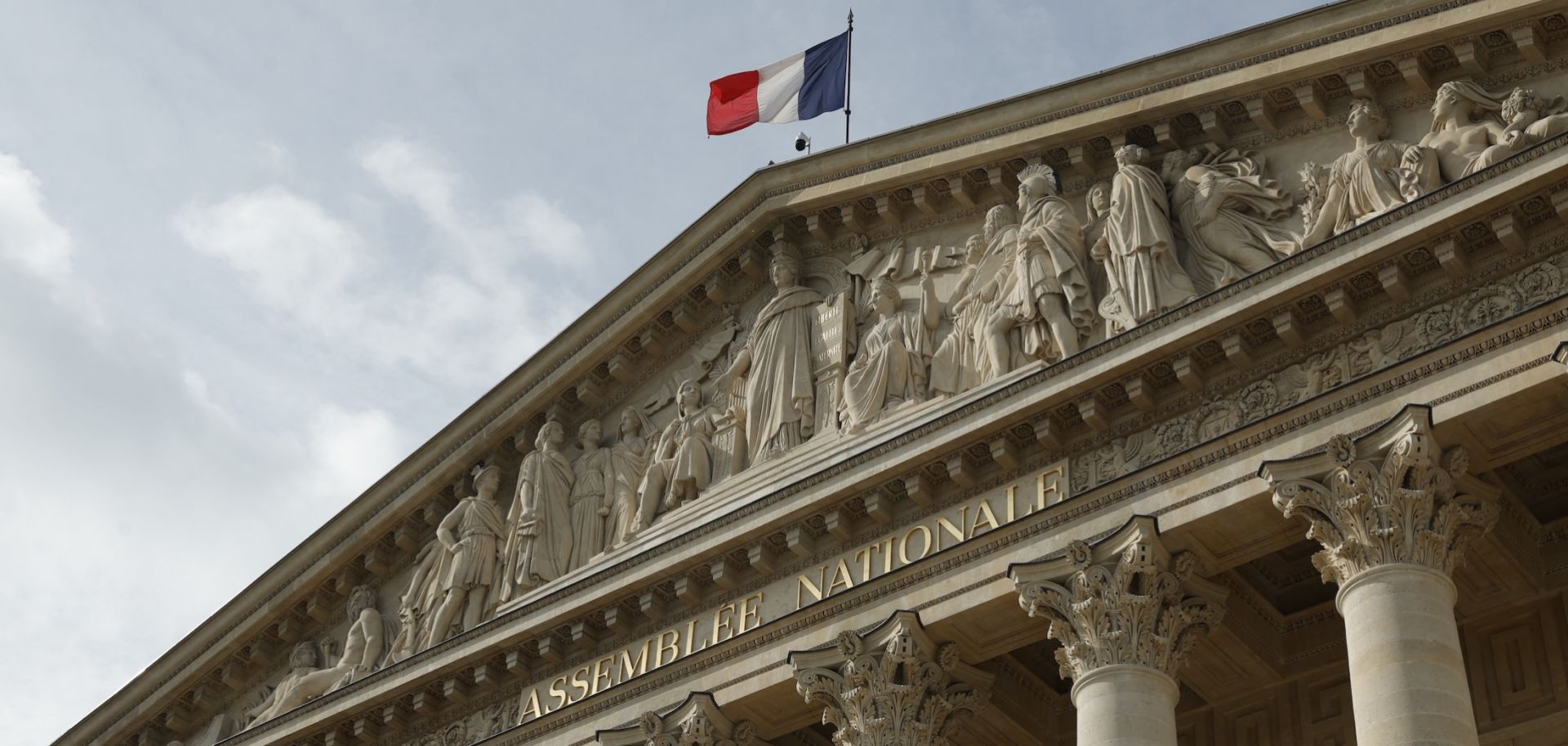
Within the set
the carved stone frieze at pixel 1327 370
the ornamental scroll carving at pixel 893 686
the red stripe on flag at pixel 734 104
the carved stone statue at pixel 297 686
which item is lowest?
the ornamental scroll carving at pixel 893 686

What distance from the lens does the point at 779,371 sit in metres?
23.2

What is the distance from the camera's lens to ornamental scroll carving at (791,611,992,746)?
19.6 meters

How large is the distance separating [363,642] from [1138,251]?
10861 mm

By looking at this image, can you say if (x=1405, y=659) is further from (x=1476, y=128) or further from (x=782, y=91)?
(x=782, y=91)

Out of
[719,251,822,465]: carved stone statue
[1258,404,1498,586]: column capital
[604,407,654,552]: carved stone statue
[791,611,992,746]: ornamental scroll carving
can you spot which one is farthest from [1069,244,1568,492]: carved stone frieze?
[604,407,654,552]: carved stone statue

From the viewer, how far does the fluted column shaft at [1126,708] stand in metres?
17.9

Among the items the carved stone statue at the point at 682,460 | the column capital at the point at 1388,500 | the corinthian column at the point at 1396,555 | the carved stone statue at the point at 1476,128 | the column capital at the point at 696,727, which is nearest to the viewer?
the corinthian column at the point at 1396,555

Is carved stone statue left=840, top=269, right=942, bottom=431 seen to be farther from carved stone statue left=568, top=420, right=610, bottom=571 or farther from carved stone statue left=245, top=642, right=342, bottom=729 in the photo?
carved stone statue left=245, top=642, right=342, bottom=729

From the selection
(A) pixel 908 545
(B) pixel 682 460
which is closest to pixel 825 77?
(B) pixel 682 460

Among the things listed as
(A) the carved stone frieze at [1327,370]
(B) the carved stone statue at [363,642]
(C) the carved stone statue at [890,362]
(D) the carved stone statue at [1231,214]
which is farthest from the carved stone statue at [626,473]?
(D) the carved stone statue at [1231,214]

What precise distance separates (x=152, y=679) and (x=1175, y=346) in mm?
15064

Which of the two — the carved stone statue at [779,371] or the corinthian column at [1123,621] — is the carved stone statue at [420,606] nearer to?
the carved stone statue at [779,371]

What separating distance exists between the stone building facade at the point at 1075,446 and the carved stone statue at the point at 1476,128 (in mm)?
36

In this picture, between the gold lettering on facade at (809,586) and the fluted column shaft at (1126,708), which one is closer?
the fluted column shaft at (1126,708)
